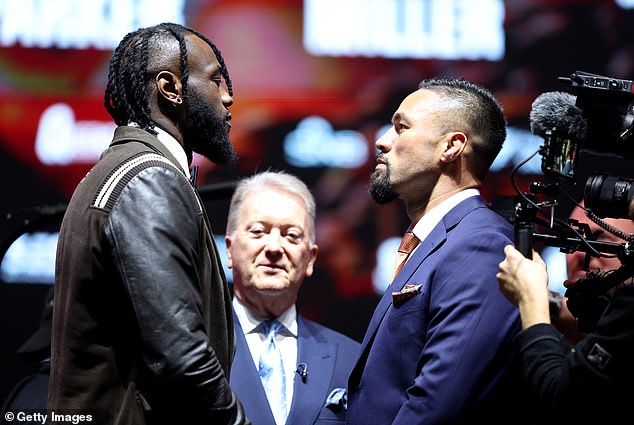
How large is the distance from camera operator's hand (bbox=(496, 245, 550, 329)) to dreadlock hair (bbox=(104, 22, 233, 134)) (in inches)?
39.0

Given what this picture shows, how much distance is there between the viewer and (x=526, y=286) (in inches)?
96.6

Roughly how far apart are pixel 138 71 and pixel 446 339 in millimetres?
1107

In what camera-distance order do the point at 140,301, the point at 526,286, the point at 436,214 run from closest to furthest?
1. the point at 140,301
2. the point at 526,286
3. the point at 436,214

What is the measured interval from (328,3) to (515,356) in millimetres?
2550

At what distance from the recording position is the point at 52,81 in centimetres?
464

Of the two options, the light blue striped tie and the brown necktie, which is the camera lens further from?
the light blue striped tie

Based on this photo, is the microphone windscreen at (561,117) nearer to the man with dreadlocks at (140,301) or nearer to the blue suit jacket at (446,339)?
the blue suit jacket at (446,339)

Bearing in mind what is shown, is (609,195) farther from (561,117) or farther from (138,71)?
(138,71)

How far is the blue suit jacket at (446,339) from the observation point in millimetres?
2592

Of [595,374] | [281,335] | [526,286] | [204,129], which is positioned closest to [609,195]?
[526,286]

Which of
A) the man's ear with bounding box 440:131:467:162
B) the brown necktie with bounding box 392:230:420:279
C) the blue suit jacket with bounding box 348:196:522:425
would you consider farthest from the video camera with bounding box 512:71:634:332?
the brown necktie with bounding box 392:230:420:279

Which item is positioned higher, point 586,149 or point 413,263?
point 586,149

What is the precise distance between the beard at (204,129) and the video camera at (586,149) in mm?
836

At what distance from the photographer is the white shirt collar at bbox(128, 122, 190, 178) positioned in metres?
2.53
